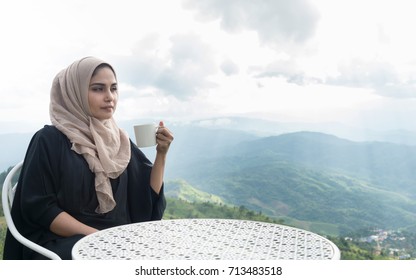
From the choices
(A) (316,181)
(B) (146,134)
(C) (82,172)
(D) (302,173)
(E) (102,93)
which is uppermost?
(E) (102,93)

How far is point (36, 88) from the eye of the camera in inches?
211

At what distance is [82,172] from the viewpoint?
1584 millimetres

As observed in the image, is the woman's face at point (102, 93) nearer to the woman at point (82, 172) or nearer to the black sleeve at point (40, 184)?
the woman at point (82, 172)

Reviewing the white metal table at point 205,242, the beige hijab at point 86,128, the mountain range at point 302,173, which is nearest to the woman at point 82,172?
the beige hijab at point 86,128

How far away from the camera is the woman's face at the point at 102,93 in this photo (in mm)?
1665

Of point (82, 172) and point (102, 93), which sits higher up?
point (102, 93)

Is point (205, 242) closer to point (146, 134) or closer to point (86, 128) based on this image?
point (146, 134)

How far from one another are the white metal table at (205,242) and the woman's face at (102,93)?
47 centimetres

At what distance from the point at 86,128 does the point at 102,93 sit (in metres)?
0.14

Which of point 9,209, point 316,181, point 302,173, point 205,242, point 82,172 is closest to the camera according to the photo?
point 205,242

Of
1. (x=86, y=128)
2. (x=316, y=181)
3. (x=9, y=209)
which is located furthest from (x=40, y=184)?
(x=316, y=181)

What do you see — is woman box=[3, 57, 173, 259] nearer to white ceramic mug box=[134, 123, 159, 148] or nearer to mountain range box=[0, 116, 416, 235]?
white ceramic mug box=[134, 123, 159, 148]

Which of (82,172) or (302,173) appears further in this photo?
(302,173)
